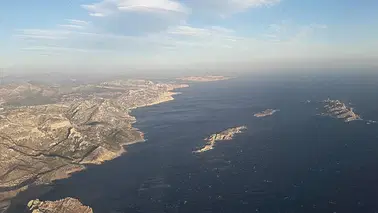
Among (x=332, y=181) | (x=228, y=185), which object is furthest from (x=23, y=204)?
(x=332, y=181)

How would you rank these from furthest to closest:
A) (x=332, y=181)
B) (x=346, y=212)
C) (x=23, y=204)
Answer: (x=332, y=181)
(x=23, y=204)
(x=346, y=212)

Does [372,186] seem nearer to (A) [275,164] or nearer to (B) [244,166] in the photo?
(A) [275,164]

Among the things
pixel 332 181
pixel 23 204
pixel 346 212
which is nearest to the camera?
pixel 346 212

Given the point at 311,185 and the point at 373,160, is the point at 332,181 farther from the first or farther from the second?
the point at 373,160

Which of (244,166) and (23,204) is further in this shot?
(244,166)

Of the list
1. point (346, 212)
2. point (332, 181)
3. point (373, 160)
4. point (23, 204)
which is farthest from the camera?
point (373, 160)

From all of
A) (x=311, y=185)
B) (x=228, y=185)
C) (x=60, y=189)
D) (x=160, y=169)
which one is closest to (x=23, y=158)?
(x=60, y=189)
